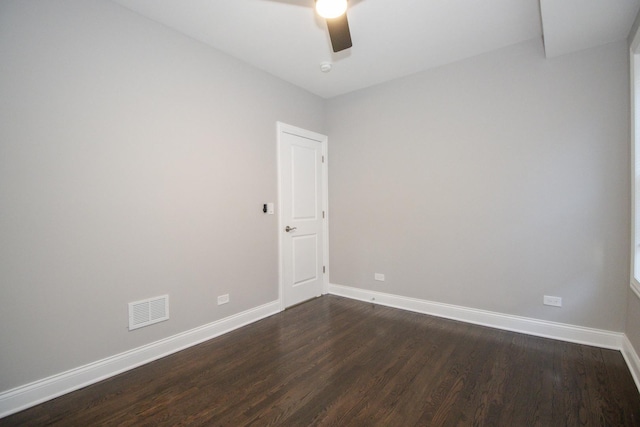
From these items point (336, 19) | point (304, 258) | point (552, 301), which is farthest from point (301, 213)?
point (552, 301)

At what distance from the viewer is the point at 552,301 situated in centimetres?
273

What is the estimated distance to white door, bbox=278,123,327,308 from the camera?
3654mm

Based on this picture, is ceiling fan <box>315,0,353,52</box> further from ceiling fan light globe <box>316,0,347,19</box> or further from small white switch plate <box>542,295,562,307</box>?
small white switch plate <box>542,295,562,307</box>

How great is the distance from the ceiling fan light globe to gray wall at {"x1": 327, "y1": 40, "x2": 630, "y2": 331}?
2017 millimetres

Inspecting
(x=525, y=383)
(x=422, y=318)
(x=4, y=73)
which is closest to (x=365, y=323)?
(x=422, y=318)

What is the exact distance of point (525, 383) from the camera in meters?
2.07

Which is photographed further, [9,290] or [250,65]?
[250,65]

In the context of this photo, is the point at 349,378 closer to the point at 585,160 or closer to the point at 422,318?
the point at 422,318

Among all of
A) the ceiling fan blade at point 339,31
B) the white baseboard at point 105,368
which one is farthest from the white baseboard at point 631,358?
the white baseboard at point 105,368

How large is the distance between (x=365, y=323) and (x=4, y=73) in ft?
11.3

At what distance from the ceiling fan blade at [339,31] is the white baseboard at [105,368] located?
2.69m

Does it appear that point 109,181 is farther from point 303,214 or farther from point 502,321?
point 502,321

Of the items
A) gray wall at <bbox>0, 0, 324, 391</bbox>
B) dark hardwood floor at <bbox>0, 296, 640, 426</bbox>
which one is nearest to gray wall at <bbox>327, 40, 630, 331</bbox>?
dark hardwood floor at <bbox>0, 296, 640, 426</bbox>

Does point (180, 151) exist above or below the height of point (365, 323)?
above
